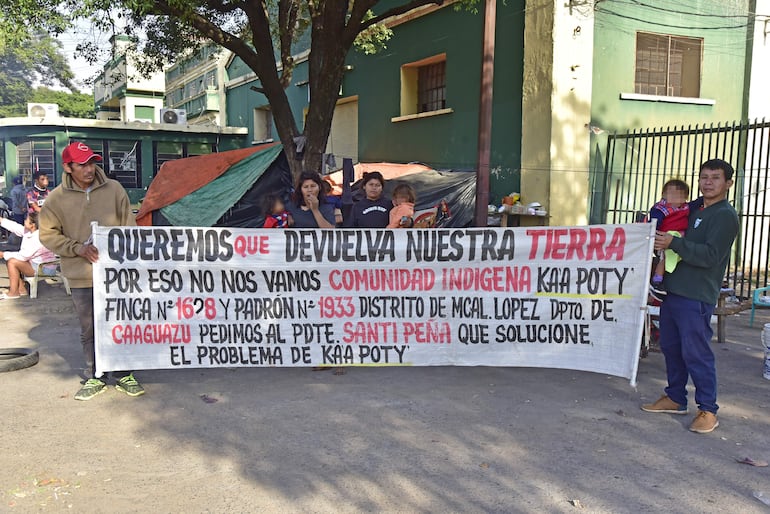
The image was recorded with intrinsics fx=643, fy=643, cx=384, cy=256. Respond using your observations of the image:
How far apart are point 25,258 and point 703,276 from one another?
9.28 m

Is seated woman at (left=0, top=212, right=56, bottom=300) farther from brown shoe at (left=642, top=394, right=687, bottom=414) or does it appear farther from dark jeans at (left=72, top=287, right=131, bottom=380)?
brown shoe at (left=642, top=394, right=687, bottom=414)

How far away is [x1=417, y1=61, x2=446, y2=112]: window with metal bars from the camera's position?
523 inches

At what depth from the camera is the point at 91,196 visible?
500 cm

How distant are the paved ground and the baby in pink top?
1472 millimetres

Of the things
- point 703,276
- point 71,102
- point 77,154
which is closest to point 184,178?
point 77,154

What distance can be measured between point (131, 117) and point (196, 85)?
670 centimetres

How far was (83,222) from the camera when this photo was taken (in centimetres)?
496

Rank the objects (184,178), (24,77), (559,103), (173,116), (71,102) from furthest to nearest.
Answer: (24,77), (71,102), (173,116), (184,178), (559,103)

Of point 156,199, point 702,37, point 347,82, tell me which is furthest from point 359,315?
point 347,82

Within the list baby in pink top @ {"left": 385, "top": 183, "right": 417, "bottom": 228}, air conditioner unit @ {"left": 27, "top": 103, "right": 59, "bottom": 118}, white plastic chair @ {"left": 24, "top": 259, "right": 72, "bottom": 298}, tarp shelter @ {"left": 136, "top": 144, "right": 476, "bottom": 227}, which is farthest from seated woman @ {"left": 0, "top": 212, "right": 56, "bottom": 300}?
air conditioner unit @ {"left": 27, "top": 103, "right": 59, "bottom": 118}

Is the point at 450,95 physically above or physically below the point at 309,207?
above

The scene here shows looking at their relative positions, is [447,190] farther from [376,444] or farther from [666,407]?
[376,444]

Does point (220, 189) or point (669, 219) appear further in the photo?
point (220, 189)

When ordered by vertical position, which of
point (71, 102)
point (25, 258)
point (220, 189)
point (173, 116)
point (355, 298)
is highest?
point (71, 102)
